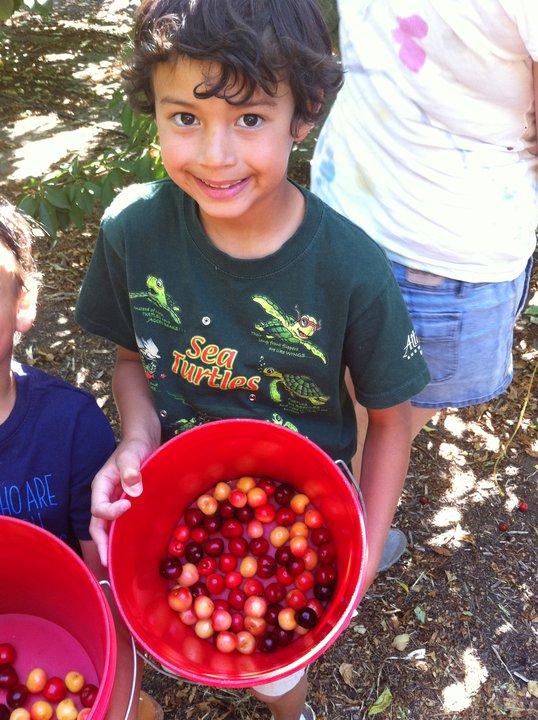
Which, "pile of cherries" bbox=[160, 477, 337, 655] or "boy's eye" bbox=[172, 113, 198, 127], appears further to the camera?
"pile of cherries" bbox=[160, 477, 337, 655]

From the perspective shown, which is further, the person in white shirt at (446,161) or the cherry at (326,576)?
the cherry at (326,576)

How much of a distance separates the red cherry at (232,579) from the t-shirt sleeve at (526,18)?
1.36 m

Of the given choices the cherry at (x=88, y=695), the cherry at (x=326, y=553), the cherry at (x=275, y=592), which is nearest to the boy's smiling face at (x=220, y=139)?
the cherry at (x=326, y=553)

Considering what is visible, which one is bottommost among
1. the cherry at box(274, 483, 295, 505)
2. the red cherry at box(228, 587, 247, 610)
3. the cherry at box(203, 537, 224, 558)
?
the red cherry at box(228, 587, 247, 610)

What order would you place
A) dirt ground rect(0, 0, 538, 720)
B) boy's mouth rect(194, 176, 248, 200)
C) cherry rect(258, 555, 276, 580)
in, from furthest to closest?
dirt ground rect(0, 0, 538, 720) < cherry rect(258, 555, 276, 580) < boy's mouth rect(194, 176, 248, 200)

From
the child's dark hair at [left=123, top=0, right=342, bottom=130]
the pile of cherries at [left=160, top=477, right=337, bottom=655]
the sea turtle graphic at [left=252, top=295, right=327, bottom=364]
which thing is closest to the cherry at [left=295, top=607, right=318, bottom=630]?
the pile of cherries at [left=160, top=477, right=337, bottom=655]

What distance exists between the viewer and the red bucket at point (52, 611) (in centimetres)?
133

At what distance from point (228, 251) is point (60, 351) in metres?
2.33

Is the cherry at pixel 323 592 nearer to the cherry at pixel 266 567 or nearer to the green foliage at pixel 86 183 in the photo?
the cherry at pixel 266 567

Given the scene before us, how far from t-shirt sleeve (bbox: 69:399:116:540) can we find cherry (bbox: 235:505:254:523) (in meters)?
0.37

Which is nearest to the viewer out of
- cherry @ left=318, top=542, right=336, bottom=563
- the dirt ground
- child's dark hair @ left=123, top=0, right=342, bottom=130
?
child's dark hair @ left=123, top=0, right=342, bottom=130

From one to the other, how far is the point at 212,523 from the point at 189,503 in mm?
78

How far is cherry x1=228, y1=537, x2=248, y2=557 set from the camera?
1851 mm

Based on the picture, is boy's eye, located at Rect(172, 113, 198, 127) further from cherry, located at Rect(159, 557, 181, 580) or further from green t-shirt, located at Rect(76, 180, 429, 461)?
cherry, located at Rect(159, 557, 181, 580)
